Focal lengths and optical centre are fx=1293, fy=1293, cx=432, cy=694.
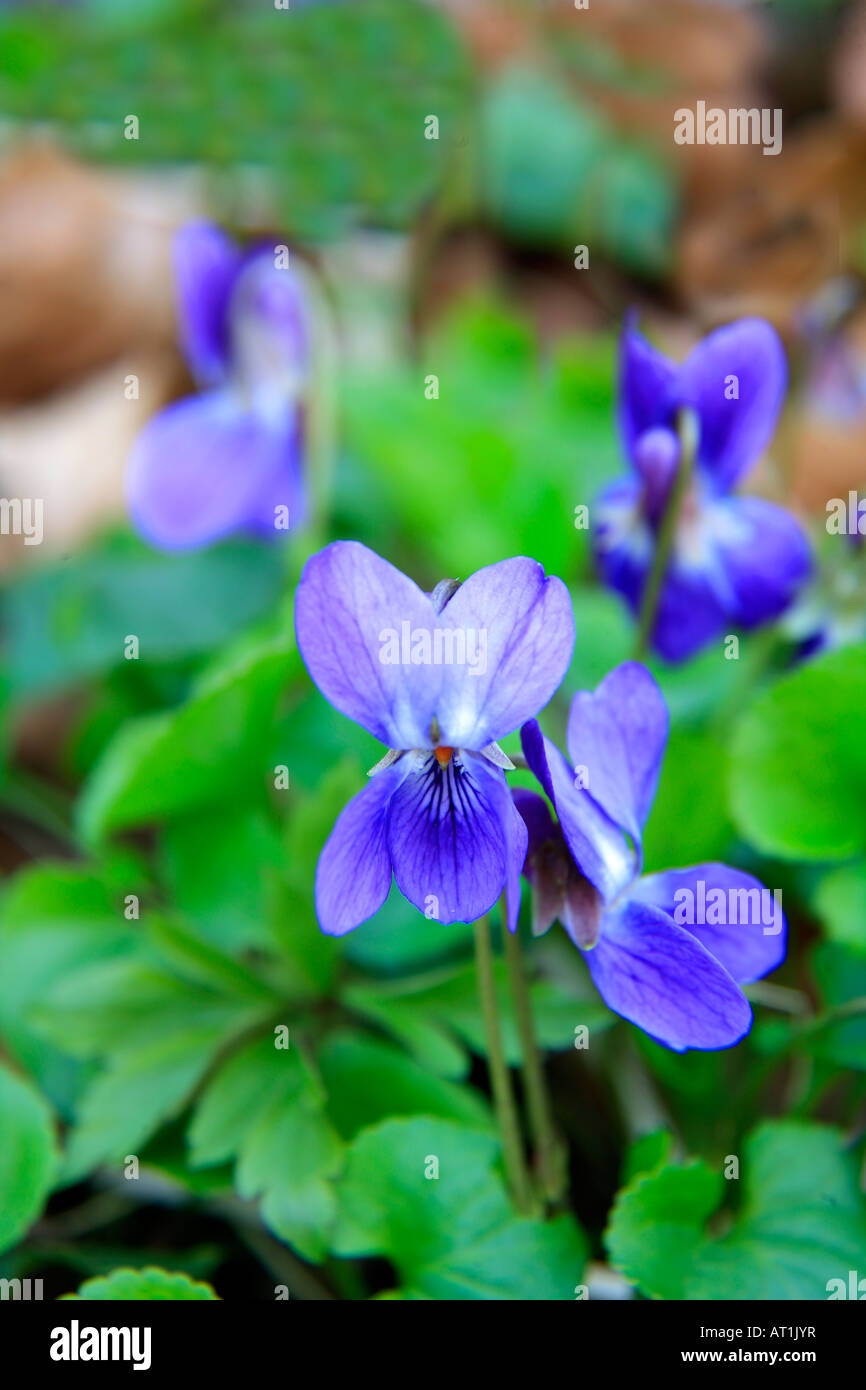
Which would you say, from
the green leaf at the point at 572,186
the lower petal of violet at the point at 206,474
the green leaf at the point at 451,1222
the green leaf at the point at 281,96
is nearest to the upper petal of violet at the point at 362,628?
the green leaf at the point at 451,1222

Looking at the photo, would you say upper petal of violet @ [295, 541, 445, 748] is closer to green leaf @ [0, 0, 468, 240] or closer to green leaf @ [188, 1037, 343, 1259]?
green leaf @ [188, 1037, 343, 1259]

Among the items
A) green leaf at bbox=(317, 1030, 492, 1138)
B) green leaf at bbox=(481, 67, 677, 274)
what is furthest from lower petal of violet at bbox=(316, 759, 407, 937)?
green leaf at bbox=(481, 67, 677, 274)

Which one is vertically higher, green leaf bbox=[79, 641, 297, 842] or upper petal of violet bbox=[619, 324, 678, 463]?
upper petal of violet bbox=[619, 324, 678, 463]

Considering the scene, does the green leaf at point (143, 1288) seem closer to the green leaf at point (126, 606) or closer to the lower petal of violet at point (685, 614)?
the lower petal of violet at point (685, 614)

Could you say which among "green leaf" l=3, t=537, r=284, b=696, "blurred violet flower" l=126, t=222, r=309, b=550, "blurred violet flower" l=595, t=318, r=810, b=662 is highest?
"blurred violet flower" l=126, t=222, r=309, b=550

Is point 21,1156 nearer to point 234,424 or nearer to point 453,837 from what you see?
point 453,837
